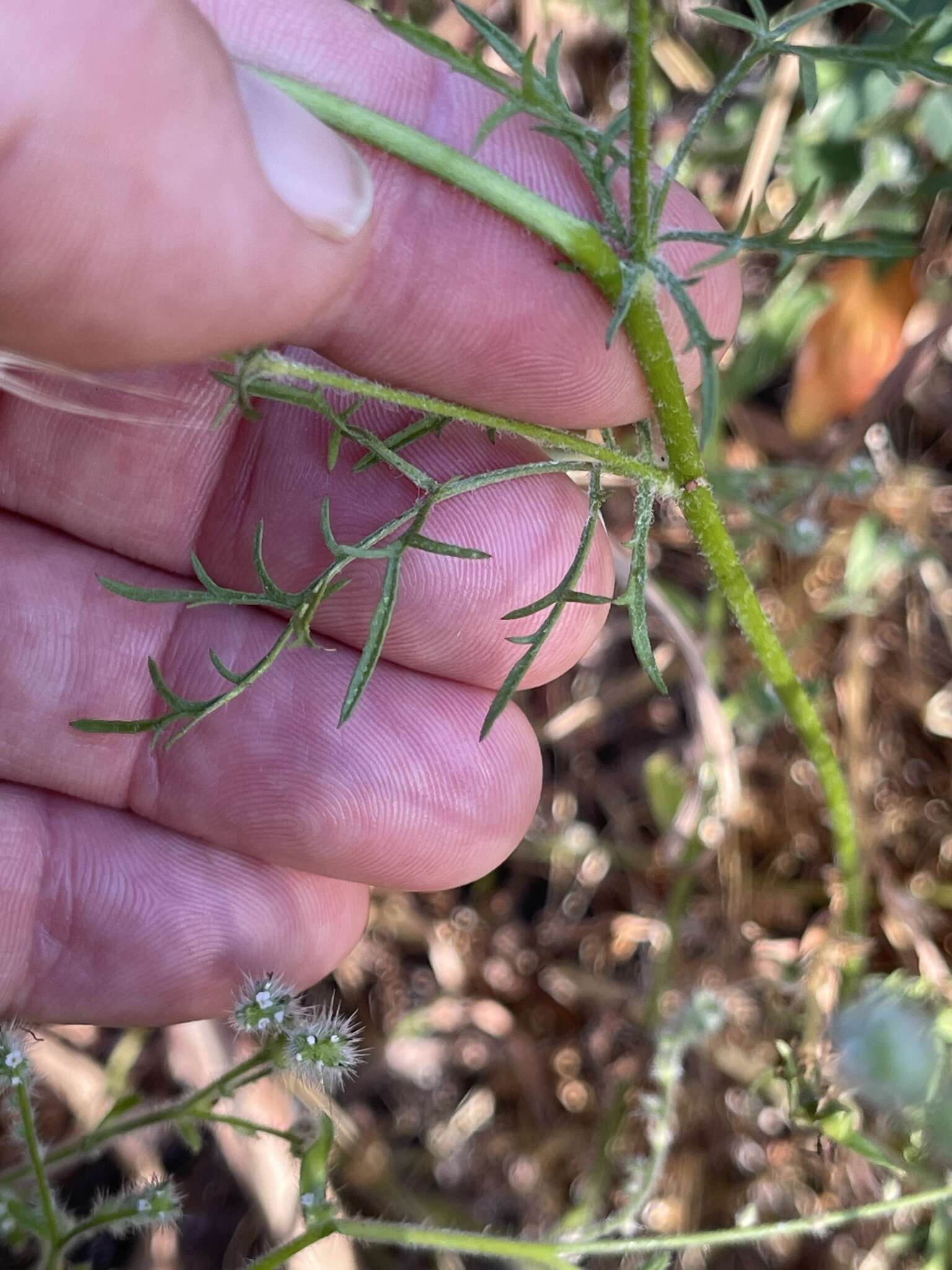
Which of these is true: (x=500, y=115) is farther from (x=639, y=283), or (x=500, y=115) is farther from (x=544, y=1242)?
(x=544, y=1242)

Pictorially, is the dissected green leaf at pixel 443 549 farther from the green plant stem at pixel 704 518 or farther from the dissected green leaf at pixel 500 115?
the dissected green leaf at pixel 500 115

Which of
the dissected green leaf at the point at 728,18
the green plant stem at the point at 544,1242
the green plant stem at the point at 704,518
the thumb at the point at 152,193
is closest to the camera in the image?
the thumb at the point at 152,193

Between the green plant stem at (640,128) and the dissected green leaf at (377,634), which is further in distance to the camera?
the dissected green leaf at (377,634)

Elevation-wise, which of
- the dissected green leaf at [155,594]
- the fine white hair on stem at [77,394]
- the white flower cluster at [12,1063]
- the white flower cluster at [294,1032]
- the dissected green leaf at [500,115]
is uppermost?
the dissected green leaf at [500,115]

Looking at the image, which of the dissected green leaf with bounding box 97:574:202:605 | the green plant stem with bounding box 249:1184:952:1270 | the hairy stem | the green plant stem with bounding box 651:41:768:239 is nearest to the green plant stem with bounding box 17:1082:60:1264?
the green plant stem with bounding box 249:1184:952:1270

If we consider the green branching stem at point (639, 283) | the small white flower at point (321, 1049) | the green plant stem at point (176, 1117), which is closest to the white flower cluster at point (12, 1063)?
the green plant stem at point (176, 1117)

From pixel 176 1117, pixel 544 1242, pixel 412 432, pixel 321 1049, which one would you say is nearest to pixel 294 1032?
pixel 321 1049

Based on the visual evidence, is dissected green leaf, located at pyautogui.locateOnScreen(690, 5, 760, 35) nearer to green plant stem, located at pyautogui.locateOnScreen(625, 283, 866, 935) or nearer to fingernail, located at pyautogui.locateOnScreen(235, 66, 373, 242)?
green plant stem, located at pyautogui.locateOnScreen(625, 283, 866, 935)

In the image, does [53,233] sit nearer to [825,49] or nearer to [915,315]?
[825,49]
